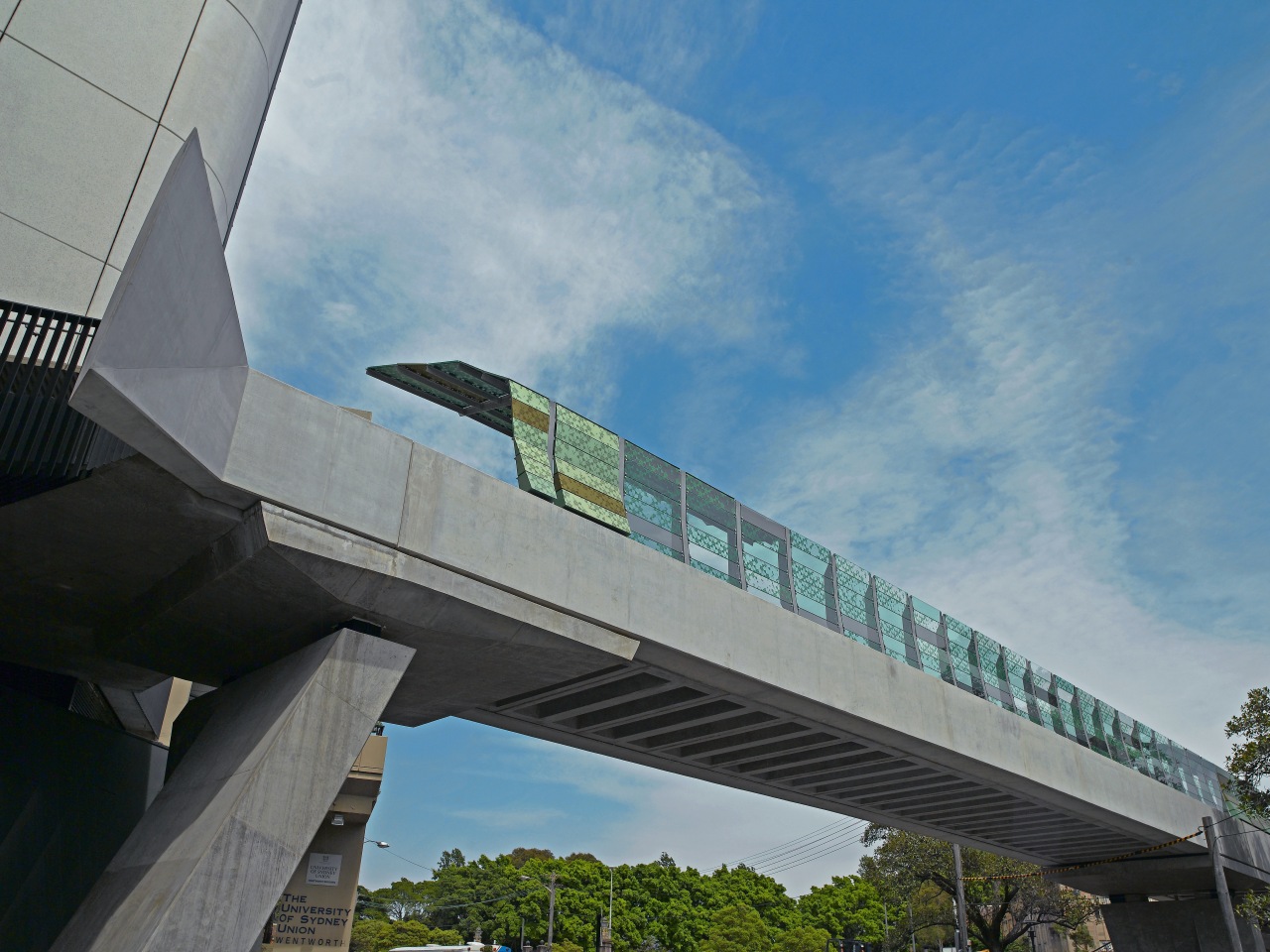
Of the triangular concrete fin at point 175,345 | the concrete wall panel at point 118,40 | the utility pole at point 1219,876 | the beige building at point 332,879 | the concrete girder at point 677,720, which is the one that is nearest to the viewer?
the triangular concrete fin at point 175,345

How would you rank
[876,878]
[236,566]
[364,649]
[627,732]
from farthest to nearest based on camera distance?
[876,878] → [627,732] → [364,649] → [236,566]

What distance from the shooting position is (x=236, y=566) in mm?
10000

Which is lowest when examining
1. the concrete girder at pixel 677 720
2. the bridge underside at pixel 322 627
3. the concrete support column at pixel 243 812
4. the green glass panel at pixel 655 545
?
the concrete support column at pixel 243 812

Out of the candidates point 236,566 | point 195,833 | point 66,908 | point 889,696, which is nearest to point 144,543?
point 236,566

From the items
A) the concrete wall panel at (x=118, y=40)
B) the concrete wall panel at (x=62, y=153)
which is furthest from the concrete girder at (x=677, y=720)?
the concrete wall panel at (x=118, y=40)

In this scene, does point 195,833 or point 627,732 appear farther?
point 627,732

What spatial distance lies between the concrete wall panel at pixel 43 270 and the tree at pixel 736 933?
63844mm

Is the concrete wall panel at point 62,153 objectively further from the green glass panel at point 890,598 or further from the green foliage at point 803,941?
the green foliage at point 803,941

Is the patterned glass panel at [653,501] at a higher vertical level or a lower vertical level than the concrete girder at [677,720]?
higher

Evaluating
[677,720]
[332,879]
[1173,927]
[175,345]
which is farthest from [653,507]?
[1173,927]

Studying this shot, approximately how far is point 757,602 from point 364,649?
6.41 meters

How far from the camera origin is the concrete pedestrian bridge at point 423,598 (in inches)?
339

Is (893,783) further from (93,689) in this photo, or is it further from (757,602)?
(93,689)

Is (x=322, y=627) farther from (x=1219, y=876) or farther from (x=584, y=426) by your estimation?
(x=1219, y=876)
